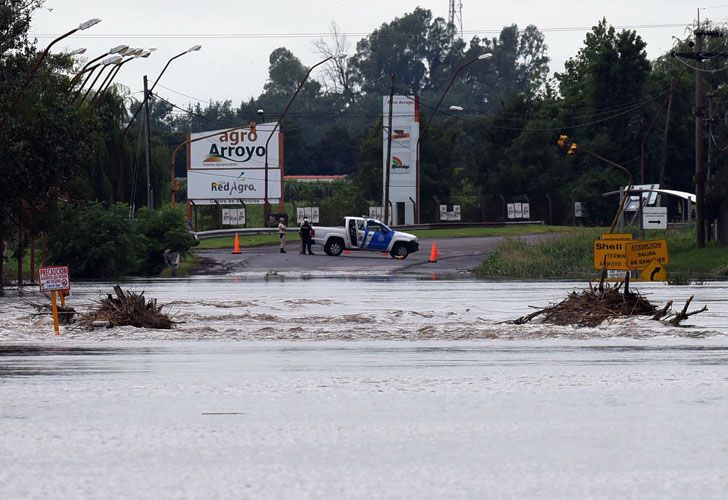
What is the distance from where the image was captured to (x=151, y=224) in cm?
4688

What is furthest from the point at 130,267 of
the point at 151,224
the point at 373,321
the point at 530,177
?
the point at 530,177

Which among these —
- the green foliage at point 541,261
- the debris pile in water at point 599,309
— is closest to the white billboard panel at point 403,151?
the green foliage at point 541,261

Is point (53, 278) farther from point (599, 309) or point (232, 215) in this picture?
point (232, 215)

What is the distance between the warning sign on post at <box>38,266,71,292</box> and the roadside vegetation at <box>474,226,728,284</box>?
946 inches

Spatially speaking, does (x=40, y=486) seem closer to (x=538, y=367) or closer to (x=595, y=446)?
(x=595, y=446)

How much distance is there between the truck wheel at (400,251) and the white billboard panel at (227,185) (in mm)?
31857

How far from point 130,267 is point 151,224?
3615 mm

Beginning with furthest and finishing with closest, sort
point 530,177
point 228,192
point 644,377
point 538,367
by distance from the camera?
point 530,177 < point 228,192 < point 538,367 < point 644,377

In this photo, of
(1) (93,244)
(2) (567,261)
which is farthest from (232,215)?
(1) (93,244)

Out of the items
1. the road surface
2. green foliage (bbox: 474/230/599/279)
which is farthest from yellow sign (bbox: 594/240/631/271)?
the road surface

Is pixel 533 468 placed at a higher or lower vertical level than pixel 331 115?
lower

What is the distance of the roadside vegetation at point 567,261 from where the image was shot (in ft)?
146

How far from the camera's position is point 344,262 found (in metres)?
51.7

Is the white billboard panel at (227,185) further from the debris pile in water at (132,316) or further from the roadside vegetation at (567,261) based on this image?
the debris pile in water at (132,316)
